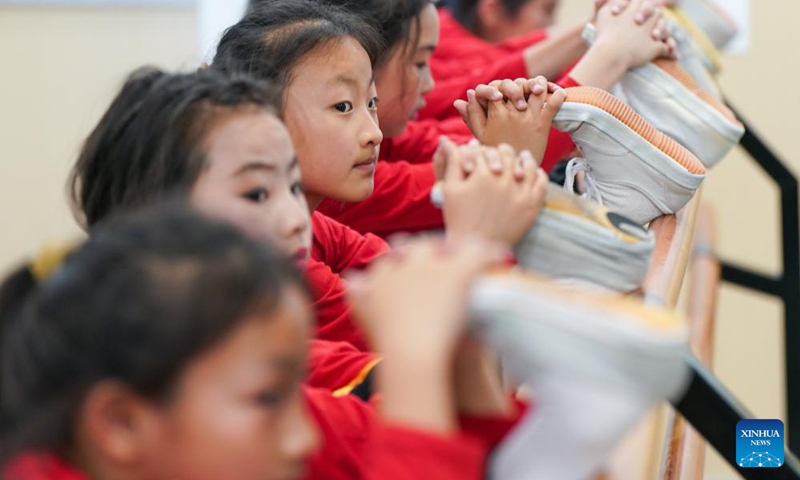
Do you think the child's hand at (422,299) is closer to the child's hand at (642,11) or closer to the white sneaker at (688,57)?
the child's hand at (642,11)

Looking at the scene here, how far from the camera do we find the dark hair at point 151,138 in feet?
2.60

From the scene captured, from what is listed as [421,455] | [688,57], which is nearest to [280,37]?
[688,57]

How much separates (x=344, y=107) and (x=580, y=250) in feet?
1.30

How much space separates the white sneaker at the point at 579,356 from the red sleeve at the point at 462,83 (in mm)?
1100

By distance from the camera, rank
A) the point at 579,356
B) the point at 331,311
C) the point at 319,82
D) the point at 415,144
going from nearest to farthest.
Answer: the point at 579,356 → the point at 331,311 → the point at 319,82 → the point at 415,144

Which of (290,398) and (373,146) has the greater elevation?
(290,398)

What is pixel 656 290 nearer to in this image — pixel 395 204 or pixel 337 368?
pixel 337 368

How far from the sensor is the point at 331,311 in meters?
0.99

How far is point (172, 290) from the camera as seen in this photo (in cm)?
55


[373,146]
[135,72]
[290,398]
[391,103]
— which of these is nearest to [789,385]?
[391,103]

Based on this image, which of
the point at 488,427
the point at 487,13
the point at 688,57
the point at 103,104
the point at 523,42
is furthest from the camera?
the point at 103,104

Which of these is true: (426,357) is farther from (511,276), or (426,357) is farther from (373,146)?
(373,146)

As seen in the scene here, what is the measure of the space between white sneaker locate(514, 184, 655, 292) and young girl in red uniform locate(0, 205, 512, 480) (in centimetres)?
22

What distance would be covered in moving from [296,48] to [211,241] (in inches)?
21.6
